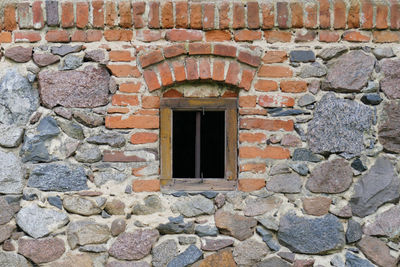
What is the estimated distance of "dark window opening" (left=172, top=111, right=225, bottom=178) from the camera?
339 centimetres

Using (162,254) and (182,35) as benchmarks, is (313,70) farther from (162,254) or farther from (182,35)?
(162,254)

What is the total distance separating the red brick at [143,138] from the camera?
10.3 feet

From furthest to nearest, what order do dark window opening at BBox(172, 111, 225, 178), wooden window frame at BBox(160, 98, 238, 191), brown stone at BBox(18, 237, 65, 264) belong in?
dark window opening at BBox(172, 111, 225, 178), wooden window frame at BBox(160, 98, 238, 191), brown stone at BBox(18, 237, 65, 264)

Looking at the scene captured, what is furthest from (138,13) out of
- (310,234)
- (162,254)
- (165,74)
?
(310,234)

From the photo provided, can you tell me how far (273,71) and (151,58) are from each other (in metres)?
0.84

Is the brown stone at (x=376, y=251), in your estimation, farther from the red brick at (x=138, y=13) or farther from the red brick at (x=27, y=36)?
the red brick at (x=27, y=36)

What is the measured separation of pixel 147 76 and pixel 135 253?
47.0 inches

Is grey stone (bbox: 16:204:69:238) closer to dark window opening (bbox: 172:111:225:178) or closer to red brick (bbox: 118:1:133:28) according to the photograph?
dark window opening (bbox: 172:111:225:178)

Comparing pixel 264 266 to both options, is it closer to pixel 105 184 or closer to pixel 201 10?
pixel 105 184

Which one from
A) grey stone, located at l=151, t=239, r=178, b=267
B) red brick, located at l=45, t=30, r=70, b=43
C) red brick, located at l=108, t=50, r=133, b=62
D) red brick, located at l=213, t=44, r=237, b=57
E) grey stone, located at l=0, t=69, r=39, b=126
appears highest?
red brick, located at l=45, t=30, r=70, b=43

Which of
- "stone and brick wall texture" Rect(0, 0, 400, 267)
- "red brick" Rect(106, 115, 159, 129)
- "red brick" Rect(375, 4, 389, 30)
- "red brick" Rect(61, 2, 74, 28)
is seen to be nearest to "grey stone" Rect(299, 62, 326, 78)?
"stone and brick wall texture" Rect(0, 0, 400, 267)

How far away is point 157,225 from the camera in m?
3.11

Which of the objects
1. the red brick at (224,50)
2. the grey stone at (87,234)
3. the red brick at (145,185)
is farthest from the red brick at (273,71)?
the grey stone at (87,234)

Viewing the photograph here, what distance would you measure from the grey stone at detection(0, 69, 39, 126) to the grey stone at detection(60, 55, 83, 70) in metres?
0.28
